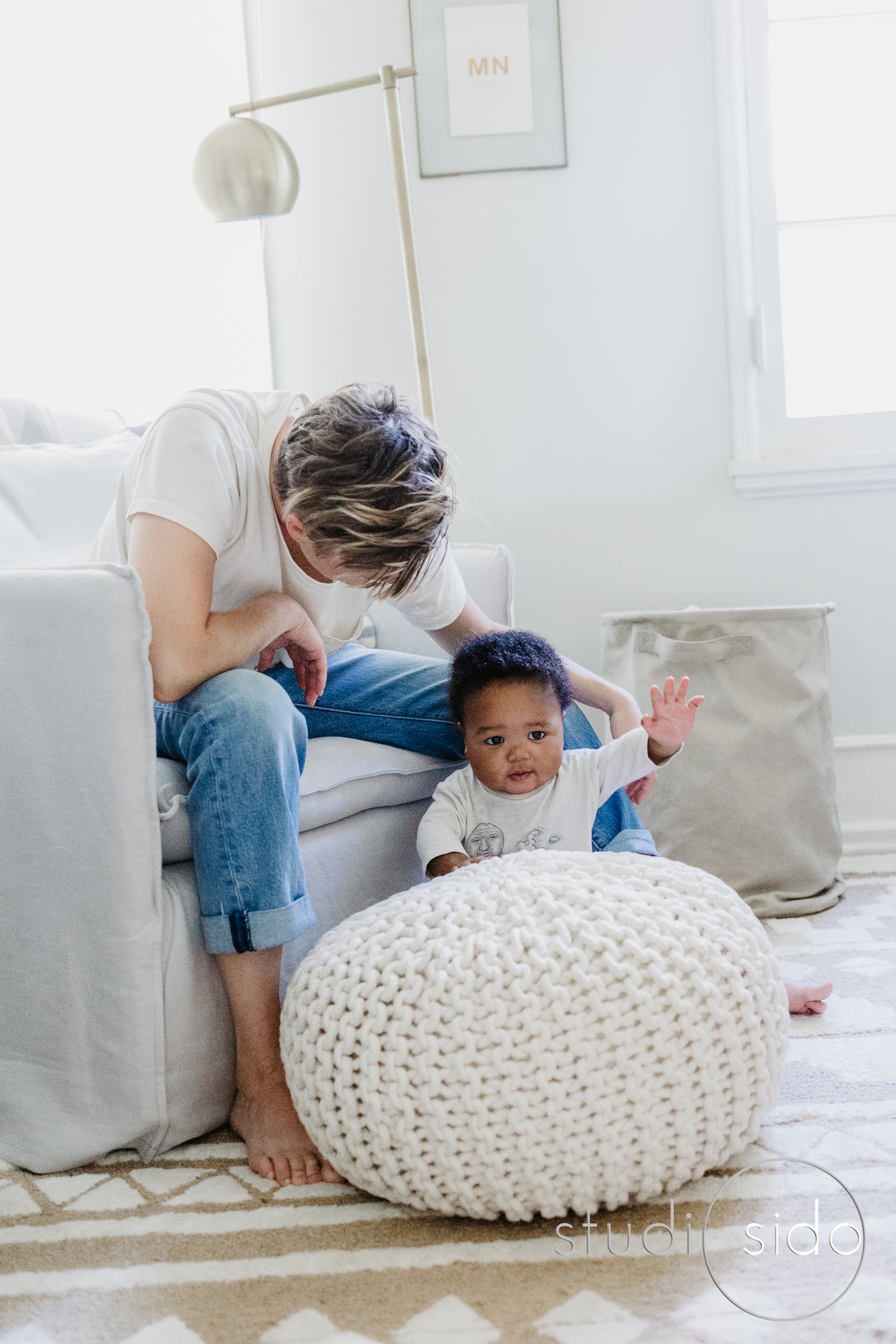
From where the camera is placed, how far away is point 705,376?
2176 mm

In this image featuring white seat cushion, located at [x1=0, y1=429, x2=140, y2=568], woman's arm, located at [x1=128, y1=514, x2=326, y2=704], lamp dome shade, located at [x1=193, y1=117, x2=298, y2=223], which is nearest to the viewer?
woman's arm, located at [x1=128, y1=514, x2=326, y2=704]

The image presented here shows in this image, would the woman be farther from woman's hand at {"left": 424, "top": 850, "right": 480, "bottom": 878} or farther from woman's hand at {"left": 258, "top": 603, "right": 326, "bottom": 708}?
woman's hand at {"left": 424, "top": 850, "right": 480, "bottom": 878}

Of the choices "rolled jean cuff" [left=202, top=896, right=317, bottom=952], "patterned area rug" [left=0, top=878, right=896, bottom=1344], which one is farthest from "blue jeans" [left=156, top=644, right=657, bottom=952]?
"patterned area rug" [left=0, top=878, right=896, bottom=1344]

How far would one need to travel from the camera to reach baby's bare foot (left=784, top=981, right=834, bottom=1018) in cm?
129

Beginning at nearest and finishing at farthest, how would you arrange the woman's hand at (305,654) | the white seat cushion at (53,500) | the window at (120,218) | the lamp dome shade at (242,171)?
the woman's hand at (305,654)
the white seat cushion at (53,500)
the lamp dome shade at (242,171)
the window at (120,218)

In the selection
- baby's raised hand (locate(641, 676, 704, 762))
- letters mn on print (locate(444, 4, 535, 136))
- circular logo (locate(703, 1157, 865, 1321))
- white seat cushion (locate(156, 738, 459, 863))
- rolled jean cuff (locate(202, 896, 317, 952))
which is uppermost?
letters mn on print (locate(444, 4, 535, 136))

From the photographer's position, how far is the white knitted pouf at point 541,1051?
813 millimetres

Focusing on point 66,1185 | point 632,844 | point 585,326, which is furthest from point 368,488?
point 585,326

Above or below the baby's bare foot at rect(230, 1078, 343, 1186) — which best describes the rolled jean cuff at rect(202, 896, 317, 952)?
above

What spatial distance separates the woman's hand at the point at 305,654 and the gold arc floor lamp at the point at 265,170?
62 cm

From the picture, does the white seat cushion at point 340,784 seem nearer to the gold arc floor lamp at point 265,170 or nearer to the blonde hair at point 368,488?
the blonde hair at point 368,488

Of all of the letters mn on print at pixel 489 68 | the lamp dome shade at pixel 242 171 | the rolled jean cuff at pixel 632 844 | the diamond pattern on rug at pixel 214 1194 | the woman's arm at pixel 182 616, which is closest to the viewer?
the diamond pattern on rug at pixel 214 1194

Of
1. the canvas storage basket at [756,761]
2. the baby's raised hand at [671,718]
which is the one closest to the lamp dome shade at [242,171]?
the canvas storage basket at [756,761]

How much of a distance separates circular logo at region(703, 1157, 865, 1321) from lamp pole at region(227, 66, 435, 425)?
1216 millimetres
